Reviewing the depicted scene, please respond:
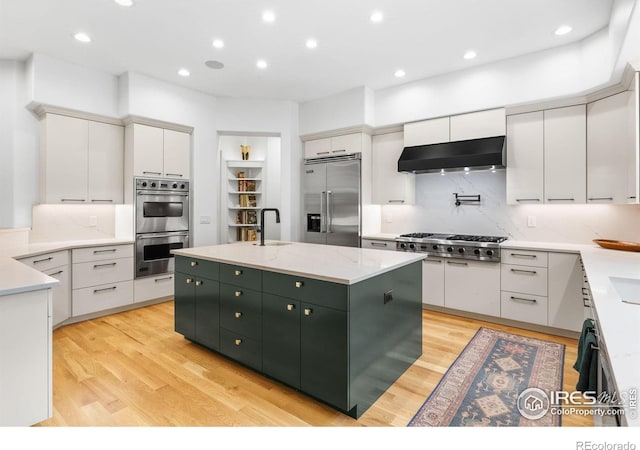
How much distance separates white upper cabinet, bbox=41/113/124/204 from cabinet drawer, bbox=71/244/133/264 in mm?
622

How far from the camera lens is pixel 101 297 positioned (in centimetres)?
389

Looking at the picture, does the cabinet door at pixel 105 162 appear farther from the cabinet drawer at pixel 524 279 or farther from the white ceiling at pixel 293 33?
the cabinet drawer at pixel 524 279

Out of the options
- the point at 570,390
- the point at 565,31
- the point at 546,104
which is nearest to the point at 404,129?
the point at 546,104

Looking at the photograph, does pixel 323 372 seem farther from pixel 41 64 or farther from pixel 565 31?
pixel 41 64

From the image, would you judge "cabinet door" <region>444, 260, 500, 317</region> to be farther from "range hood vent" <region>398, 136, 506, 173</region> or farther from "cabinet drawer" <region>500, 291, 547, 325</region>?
"range hood vent" <region>398, 136, 506, 173</region>

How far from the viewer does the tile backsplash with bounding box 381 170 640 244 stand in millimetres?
3434

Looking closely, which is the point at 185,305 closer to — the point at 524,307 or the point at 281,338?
the point at 281,338

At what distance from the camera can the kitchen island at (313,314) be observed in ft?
6.36

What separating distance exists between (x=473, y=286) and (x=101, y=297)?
424 centimetres

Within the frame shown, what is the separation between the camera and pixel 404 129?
4.37m

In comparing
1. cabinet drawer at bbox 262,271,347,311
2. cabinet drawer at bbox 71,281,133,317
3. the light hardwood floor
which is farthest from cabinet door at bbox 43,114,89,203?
cabinet drawer at bbox 262,271,347,311

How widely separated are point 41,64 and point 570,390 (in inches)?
223

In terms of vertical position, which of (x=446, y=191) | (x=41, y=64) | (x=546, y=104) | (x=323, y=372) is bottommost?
(x=323, y=372)

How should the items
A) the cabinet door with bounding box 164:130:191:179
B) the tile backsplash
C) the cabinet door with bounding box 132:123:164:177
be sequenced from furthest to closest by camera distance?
the cabinet door with bounding box 164:130:191:179 < the cabinet door with bounding box 132:123:164:177 < the tile backsplash
